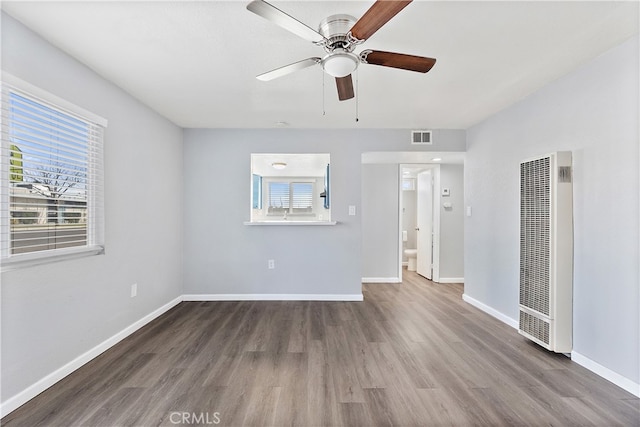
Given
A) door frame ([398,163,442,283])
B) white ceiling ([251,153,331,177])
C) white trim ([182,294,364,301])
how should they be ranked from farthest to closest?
white ceiling ([251,153,331,177]) < door frame ([398,163,442,283]) < white trim ([182,294,364,301])

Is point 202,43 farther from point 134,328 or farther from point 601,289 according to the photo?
point 601,289

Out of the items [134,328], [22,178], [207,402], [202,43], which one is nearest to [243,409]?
[207,402]

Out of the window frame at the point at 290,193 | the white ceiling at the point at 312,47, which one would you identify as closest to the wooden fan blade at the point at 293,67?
the white ceiling at the point at 312,47

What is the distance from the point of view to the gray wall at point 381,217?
480 cm

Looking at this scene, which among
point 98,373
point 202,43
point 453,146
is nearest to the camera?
point 202,43

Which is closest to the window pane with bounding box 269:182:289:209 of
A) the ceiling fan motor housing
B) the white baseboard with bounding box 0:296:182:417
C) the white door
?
the white door

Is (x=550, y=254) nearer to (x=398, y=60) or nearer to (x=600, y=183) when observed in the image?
(x=600, y=183)

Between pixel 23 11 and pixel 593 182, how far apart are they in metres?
4.04

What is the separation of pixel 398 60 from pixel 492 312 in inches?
121

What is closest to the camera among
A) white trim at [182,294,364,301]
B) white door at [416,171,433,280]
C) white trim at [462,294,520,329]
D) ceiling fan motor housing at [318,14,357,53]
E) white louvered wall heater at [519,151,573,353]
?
ceiling fan motor housing at [318,14,357,53]

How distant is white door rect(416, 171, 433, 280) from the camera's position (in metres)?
5.00

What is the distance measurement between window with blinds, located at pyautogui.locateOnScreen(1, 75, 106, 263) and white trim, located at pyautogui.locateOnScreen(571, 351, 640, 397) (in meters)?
4.06

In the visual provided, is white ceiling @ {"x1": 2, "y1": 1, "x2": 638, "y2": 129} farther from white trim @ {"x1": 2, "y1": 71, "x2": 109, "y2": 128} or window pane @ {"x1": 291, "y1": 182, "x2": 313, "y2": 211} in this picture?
window pane @ {"x1": 291, "y1": 182, "x2": 313, "y2": 211}

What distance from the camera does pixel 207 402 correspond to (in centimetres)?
174
